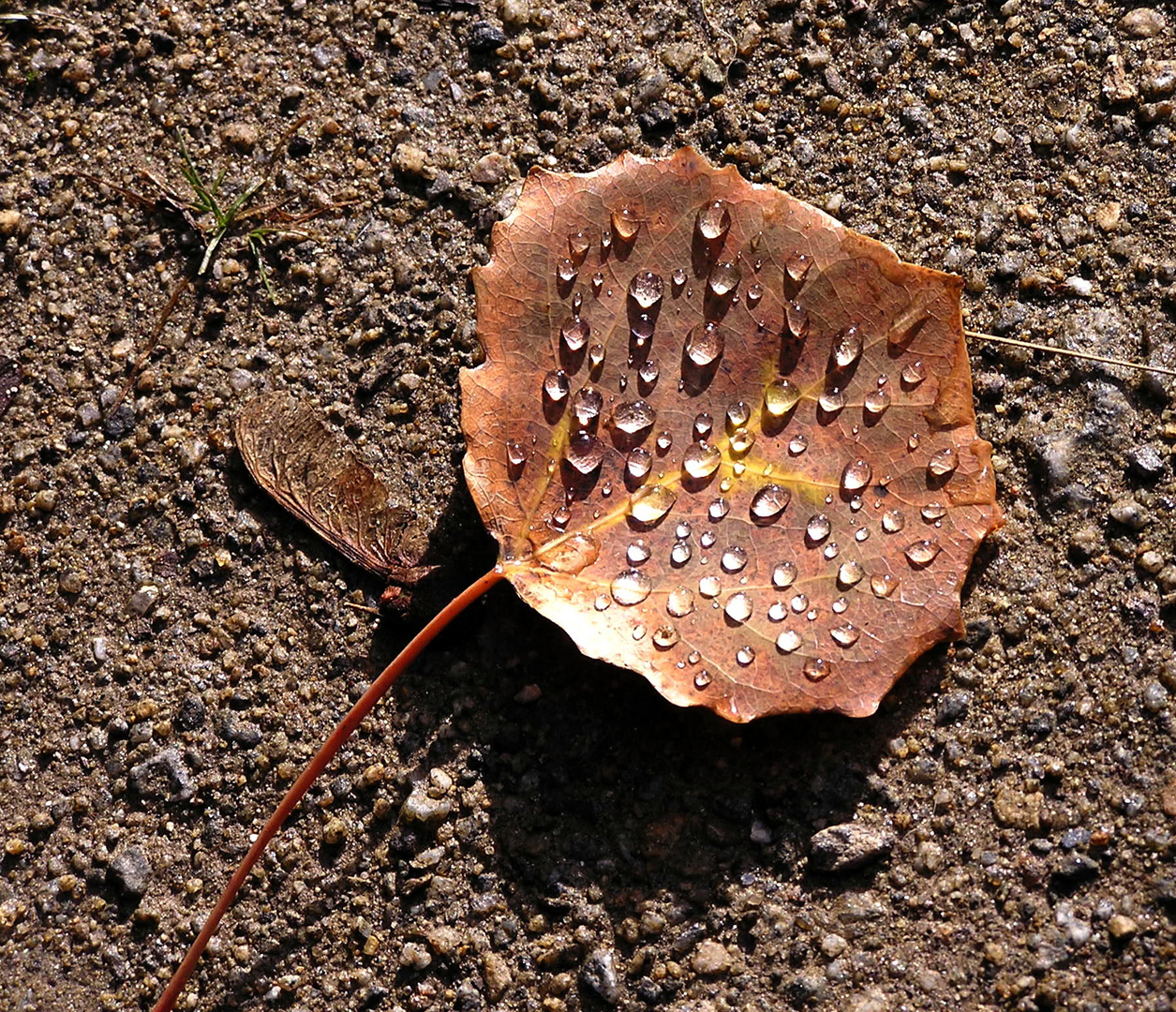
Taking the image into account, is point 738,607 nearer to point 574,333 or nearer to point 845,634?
point 845,634

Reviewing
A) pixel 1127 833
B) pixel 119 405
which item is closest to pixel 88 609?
pixel 119 405

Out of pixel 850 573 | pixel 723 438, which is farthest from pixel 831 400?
pixel 850 573

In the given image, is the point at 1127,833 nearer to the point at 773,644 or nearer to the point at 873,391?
the point at 773,644

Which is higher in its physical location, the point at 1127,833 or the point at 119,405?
the point at 119,405

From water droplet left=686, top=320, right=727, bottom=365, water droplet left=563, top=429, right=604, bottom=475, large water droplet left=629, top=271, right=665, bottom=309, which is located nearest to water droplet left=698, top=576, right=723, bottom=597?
water droplet left=563, top=429, right=604, bottom=475

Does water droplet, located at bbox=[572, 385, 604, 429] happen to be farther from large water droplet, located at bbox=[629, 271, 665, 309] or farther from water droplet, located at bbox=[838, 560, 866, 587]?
water droplet, located at bbox=[838, 560, 866, 587]
